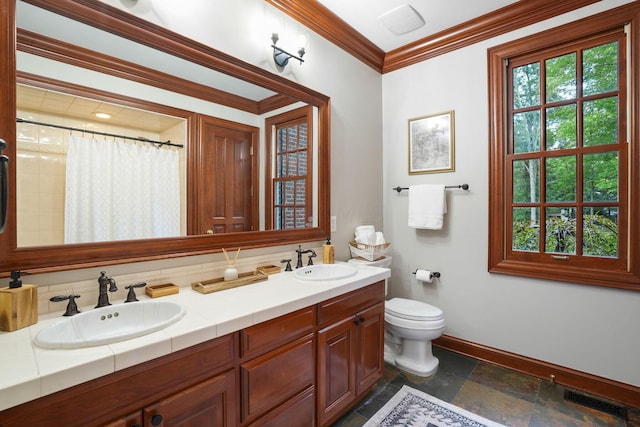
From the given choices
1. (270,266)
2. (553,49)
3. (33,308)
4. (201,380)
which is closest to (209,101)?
(270,266)

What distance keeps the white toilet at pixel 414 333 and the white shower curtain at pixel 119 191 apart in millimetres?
1677

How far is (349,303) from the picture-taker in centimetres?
174

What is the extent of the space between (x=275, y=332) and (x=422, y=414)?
1172 millimetres

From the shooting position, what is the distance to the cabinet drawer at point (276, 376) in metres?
1.22

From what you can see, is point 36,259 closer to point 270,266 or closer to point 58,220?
point 58,220

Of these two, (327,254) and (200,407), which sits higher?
(327,254)

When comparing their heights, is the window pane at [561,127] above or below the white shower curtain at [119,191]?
above

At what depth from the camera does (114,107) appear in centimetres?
136

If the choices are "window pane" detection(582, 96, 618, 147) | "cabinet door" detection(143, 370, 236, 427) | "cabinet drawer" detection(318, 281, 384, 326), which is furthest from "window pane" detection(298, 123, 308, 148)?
"window pane" detection(582, 96, 618, 147)

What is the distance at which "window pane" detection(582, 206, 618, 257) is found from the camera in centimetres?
199

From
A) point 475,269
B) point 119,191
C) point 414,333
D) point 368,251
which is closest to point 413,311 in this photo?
point 414,333

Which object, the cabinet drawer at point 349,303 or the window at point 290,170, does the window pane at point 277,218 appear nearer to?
the window at point 290,170

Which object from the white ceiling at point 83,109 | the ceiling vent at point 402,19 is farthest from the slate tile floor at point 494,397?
the ceiling vent at point 402,19

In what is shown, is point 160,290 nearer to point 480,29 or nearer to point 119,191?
point 119,191
